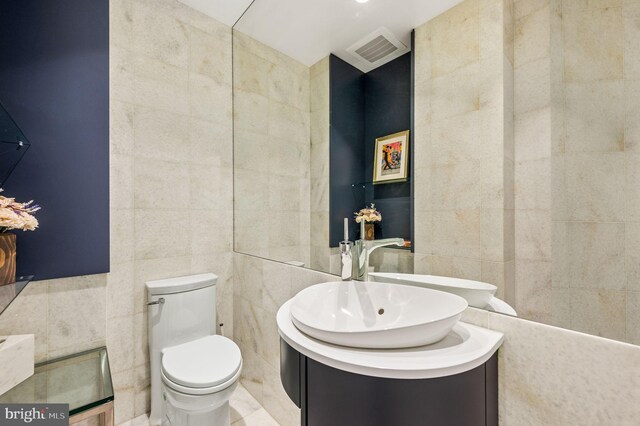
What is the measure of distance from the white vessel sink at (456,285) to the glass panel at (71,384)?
1.39m

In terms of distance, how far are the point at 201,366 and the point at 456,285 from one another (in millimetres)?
1252

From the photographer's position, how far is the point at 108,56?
1539 mm

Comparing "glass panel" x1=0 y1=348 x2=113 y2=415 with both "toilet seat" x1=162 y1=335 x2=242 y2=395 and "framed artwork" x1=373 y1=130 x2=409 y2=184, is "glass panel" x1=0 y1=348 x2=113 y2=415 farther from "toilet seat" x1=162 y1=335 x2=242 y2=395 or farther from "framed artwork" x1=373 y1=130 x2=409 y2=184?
"framed artwork" x1=373 y1=130 x2=409 y2=184

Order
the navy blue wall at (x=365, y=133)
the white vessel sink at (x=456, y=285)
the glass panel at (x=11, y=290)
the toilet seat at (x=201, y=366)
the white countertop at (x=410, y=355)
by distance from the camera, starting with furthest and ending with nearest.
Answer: the toilet seat at (x=201, y=366), the navy blue wall at (x=365, y=133), the glass panel at (x=11, y=290), the white vessel sink at (x=456, y=285), the white countertop at (x=410, y=355)

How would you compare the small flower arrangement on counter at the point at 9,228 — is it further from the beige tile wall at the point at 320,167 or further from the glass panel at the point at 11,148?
the beige tile wall at the point at 320,167

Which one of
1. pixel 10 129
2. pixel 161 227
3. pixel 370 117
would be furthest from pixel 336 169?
pixel 10 129

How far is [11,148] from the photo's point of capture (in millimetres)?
1276

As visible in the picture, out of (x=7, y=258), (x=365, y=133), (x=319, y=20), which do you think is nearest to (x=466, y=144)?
(x=365, y=133)

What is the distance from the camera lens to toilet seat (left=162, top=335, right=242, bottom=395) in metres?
1.25

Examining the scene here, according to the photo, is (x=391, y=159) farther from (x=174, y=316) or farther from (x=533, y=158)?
(x=174, y=316)

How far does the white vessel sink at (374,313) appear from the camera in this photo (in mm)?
703

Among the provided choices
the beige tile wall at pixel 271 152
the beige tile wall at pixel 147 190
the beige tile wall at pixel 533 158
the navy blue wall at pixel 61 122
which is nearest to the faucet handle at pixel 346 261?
the beige tile wall at pixel 271 152

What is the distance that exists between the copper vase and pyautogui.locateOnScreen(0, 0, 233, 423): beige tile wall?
195 mm

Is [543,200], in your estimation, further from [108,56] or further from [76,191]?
[108,56]
